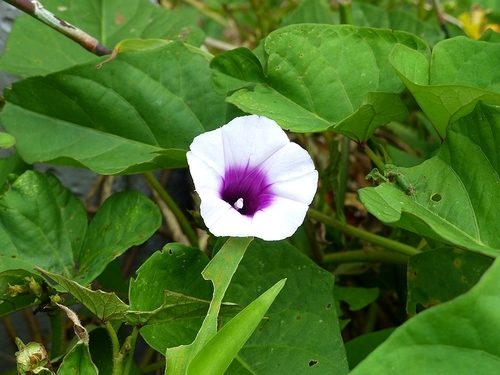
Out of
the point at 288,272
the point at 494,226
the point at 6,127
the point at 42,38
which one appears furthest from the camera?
the point at 42,38

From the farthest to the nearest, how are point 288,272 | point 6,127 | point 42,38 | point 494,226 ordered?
point 42,38 → point 6,127 → point 288,272 → point 494,226

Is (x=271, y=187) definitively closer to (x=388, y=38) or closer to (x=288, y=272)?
(x=288, y=272)

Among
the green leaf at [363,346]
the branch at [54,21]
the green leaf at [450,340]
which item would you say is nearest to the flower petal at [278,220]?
the green leaf at [450,340]

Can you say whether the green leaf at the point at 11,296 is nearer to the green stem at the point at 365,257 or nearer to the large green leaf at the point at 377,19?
the green stem at the point at 365,257

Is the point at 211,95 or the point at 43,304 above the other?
the point at 211,95

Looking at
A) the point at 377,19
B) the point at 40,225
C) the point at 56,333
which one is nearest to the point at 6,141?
the point at 40,225

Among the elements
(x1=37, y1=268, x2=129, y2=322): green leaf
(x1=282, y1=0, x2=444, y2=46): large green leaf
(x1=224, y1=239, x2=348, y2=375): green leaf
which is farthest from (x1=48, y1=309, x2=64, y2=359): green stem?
(x1=282, y1=0, x2=444, y2=46): large green leaf

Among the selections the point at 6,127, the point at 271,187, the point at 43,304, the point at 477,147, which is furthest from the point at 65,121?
the point at 477,147
